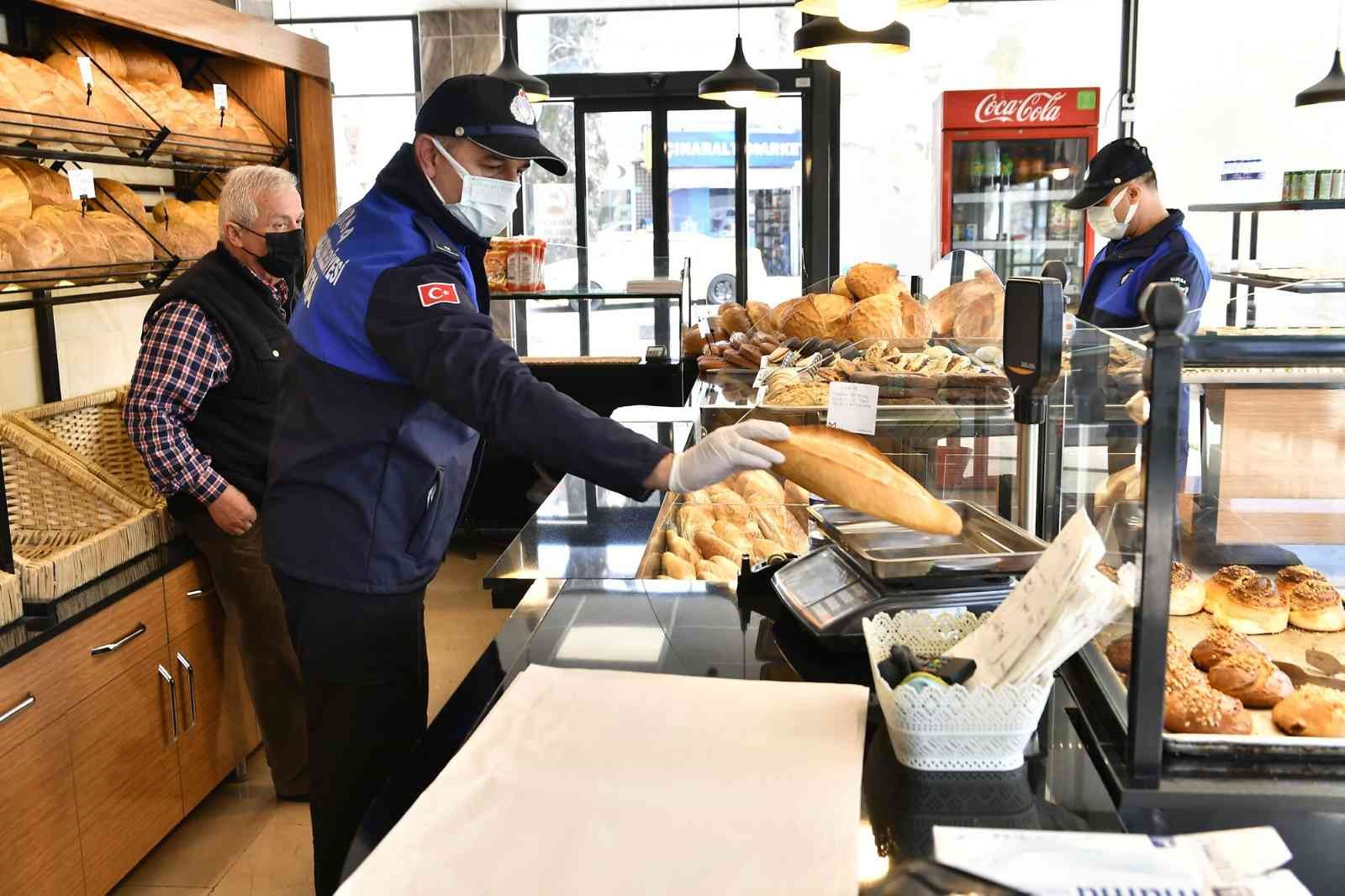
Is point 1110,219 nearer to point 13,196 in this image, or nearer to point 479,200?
point 479,200

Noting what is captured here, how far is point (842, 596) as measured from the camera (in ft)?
5.80

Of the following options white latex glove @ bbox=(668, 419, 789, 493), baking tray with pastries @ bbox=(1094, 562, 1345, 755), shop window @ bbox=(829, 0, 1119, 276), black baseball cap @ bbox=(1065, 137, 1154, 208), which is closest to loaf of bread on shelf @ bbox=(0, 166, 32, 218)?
white latex glove @ bbox=(668, 419, 789, 493)

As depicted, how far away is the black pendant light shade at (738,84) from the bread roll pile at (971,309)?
Result: 2026 millimetres

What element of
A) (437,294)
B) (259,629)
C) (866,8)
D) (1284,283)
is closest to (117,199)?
(259,629)

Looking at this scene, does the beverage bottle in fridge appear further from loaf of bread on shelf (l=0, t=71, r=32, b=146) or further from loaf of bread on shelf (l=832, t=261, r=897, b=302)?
loaf of bread on shelf (l=0, t=71, r=32, b=146)

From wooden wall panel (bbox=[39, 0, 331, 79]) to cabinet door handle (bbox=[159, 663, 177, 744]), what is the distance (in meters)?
1.78

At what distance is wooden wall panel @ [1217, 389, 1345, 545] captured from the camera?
1918 millimetres

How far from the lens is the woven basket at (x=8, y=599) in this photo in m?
2.49

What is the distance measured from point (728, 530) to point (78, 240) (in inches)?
80.0

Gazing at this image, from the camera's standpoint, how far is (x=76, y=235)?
3.12 meters

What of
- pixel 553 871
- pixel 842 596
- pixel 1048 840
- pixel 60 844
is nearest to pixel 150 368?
pixel 60 844

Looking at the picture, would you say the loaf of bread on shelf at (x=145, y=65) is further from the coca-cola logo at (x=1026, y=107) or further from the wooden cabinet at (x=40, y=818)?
the coca-cola logo at (x=1026, y=107)

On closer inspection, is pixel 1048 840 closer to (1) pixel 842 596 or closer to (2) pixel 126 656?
(1) pixel 842 596

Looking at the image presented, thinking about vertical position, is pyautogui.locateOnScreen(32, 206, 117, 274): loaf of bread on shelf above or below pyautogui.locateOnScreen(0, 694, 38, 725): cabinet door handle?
above
